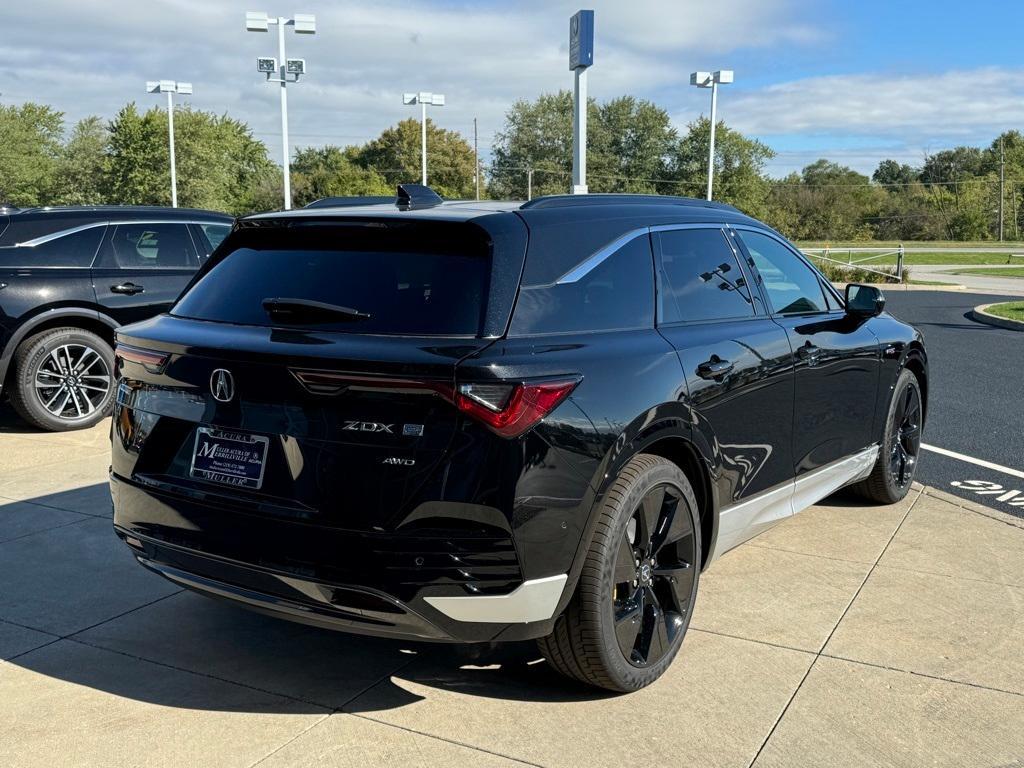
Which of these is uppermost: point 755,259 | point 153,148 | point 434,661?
point 153,148

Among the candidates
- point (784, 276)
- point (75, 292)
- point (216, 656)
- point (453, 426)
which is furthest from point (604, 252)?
point (75, 292)

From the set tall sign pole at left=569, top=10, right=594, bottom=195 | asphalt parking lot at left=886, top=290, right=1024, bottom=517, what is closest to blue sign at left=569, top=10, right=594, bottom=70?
tall sign pole at left=569, top=10, right=594, bottom=195

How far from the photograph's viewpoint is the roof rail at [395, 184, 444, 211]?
3785 mm

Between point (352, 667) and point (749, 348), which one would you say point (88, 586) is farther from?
point (749, 348)

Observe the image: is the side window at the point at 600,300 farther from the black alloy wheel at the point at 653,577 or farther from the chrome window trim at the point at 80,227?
the chrome window trim at the point at 80,227

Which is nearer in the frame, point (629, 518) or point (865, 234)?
point (629, 518)

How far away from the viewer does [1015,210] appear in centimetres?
9556

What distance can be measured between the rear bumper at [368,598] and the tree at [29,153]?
247ft

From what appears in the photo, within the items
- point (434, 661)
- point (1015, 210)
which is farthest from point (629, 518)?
point (1015, 210)

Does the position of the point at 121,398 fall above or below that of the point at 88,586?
above

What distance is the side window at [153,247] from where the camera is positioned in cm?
852

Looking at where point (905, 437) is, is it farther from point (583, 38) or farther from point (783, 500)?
point (583, 38)

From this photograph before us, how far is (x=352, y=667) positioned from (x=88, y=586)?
61.6 inches

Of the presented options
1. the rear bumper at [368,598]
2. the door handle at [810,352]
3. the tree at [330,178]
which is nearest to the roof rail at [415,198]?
the rear bumper at [368,598]
